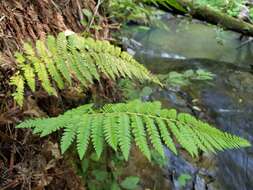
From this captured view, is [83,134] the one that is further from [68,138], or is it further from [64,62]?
[64,62]

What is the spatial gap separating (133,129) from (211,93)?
174 inches

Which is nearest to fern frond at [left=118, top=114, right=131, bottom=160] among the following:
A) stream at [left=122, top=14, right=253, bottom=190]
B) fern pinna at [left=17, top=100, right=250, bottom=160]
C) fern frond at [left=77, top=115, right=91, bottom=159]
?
fern pinna at [left=17, top=100, right=250, bottom=160]

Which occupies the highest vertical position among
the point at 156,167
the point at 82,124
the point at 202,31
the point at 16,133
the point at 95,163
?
the point at 82,124

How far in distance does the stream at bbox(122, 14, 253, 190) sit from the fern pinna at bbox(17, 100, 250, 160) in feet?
6.79

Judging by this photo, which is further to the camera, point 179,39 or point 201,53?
point 179,39

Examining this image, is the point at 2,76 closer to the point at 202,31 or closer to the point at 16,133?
the point at 16,133

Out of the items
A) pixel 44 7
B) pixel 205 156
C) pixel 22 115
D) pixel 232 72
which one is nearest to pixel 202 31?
pixel 232 72

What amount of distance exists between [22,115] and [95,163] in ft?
2.31

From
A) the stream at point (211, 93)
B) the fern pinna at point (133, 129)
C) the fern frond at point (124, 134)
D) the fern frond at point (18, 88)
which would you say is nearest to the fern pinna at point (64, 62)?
the fern frond at point (18, 88)

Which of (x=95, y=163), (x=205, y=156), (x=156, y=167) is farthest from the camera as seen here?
(x=205, y=156)

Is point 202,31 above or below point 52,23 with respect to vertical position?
below

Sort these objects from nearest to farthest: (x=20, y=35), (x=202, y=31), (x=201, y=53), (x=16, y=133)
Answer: (x=16, y=133)
(x=20, y=35)
(x=201, y=53)
(x=202, y=31)

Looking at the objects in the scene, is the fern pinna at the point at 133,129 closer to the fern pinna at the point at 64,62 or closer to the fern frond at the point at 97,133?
the fern frond at the point at 97,133

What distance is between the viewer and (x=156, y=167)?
3.58 meters
